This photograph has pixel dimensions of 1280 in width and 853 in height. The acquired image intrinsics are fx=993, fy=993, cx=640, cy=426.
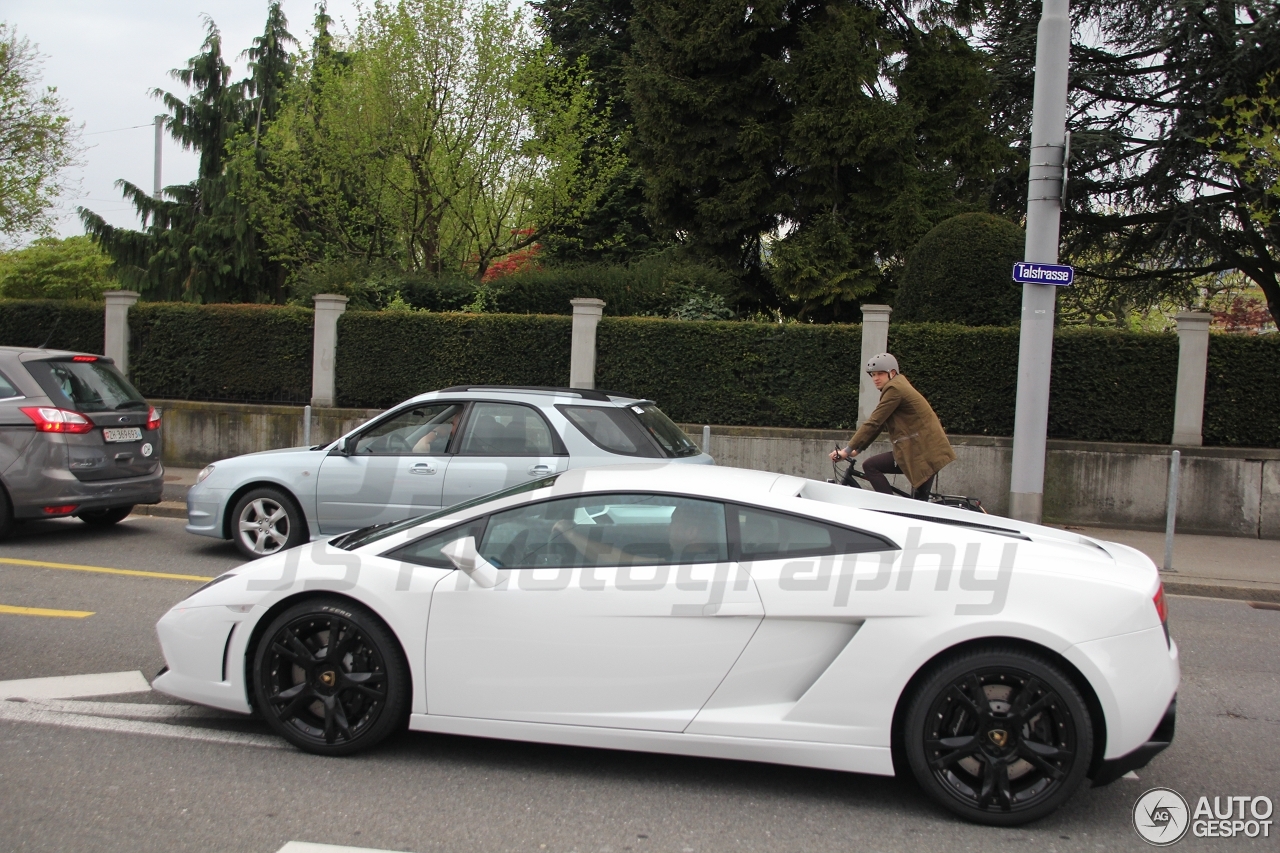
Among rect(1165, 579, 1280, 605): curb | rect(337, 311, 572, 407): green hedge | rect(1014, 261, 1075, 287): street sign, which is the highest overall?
rect(1014, 261, 1075, 287): street sign

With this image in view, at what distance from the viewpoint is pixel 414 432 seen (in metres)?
A: 8.23

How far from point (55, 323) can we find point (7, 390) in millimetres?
8097

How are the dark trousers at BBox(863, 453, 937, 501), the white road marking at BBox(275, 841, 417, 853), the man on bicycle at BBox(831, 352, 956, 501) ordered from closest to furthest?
the white road marking at BBox(275, 841, 417, 853) → the man on bicycle at BBox(831, 352, 956, 501) → the dark trousers at BBox(863, 453, 937, 501)

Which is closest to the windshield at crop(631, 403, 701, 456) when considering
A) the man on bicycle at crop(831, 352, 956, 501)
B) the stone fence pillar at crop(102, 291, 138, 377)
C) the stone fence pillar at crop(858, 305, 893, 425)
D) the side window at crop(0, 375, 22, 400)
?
the man on bicycle at crop(831, 352, 956, 501)

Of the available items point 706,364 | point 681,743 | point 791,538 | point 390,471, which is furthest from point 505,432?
point 706,364

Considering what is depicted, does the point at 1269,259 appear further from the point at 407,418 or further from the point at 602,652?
the point at 602,652

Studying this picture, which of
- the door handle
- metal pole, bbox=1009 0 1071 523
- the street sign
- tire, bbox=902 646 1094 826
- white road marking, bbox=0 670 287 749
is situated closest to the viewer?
tire, bbox=902 646 1094 826

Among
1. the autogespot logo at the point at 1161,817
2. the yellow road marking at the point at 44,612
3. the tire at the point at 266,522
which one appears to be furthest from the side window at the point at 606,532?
the tire at the point at 266,522

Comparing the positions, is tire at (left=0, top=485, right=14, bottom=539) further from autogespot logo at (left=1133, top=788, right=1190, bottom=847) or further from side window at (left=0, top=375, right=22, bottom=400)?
autogespot logo at (left=1133, top=788, right=1190, bottom=847)

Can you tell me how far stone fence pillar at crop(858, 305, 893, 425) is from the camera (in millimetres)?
12992

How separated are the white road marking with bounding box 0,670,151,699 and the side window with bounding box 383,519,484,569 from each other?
179 cm

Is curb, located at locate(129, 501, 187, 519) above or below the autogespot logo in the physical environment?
below
